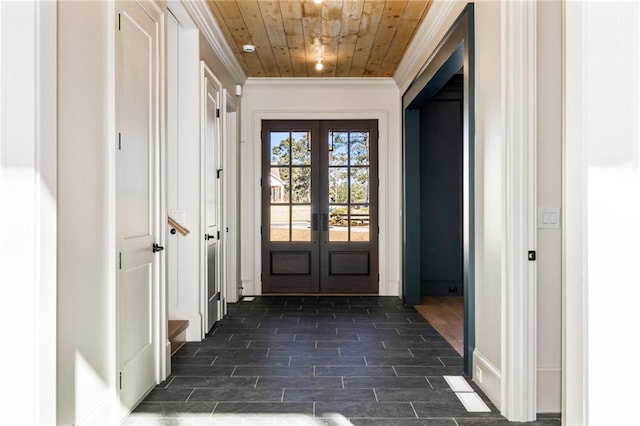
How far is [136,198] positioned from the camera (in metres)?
2.56

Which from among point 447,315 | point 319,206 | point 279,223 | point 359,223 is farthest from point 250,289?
point 447,315

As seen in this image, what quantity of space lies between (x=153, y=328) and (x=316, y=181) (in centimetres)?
354

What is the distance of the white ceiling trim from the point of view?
3479 mm

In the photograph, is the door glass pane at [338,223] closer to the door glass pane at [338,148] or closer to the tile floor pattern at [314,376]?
the door glass pane at [338,148]

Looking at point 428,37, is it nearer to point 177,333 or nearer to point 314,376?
point 314,376

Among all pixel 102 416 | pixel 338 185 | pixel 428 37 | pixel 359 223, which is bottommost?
pixel 102 416

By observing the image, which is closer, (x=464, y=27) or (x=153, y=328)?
(x=153, y=328)

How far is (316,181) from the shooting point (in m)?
6.02

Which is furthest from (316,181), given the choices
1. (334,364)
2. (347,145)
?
(334,364)

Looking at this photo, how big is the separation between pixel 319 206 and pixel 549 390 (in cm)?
396

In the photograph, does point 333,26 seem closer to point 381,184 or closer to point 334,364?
point 381,184

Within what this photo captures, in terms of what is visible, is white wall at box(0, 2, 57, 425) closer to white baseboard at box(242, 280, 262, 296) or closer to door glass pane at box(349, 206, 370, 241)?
white baseboard at box(242, 280, 262, 296)

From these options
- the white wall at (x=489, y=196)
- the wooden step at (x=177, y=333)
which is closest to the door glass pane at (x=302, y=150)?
the wooden step at (x=177, y=333)

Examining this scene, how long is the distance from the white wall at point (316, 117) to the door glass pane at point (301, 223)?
1.54 ft
